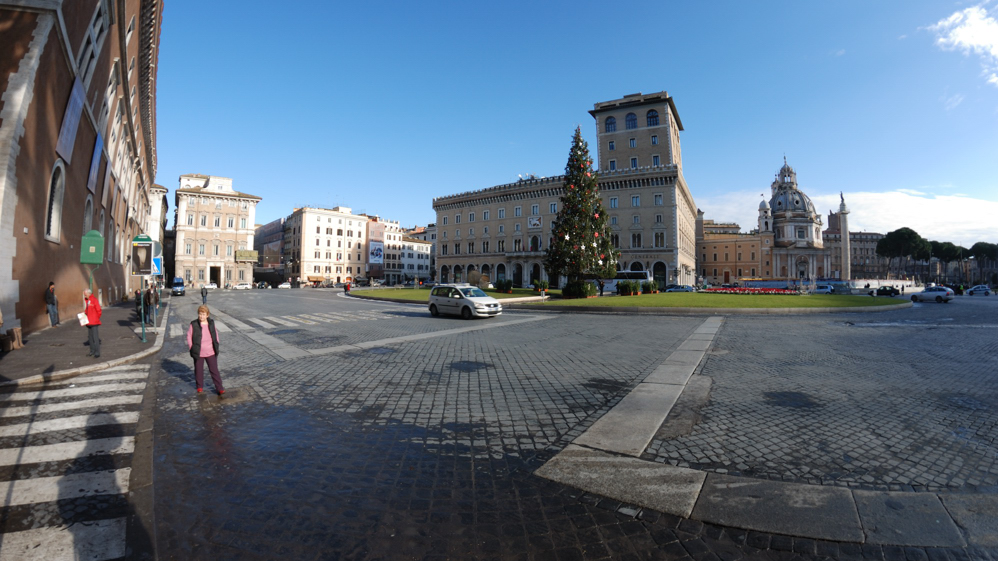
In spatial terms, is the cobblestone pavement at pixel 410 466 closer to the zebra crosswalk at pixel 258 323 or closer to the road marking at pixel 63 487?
the road marking at pixel 63 487

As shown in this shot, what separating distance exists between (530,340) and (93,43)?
20925mm

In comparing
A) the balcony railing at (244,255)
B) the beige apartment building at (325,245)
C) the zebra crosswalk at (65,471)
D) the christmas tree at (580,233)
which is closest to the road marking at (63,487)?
the zebra crosswalk at (65,471)

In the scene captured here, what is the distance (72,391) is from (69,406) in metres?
1.18

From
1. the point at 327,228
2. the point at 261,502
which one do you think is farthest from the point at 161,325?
the point at 327,228

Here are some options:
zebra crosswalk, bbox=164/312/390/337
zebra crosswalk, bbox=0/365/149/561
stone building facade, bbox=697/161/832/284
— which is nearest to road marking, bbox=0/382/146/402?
zebra crosswalk, bbox=0/365/149/561

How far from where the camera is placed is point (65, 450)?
14.8ft

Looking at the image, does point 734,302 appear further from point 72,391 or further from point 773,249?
point 773,249

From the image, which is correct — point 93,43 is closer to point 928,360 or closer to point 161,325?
point 161,325

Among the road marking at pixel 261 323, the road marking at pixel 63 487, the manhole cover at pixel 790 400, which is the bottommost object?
the road marking at pixel 261 323

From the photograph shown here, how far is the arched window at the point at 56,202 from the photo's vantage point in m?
15.3

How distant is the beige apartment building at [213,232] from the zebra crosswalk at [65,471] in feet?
250

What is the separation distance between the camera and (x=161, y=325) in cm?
1708

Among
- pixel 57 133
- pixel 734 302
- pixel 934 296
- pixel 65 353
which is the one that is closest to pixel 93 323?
pixel 65 353

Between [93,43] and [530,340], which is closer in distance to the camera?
[530,340]
